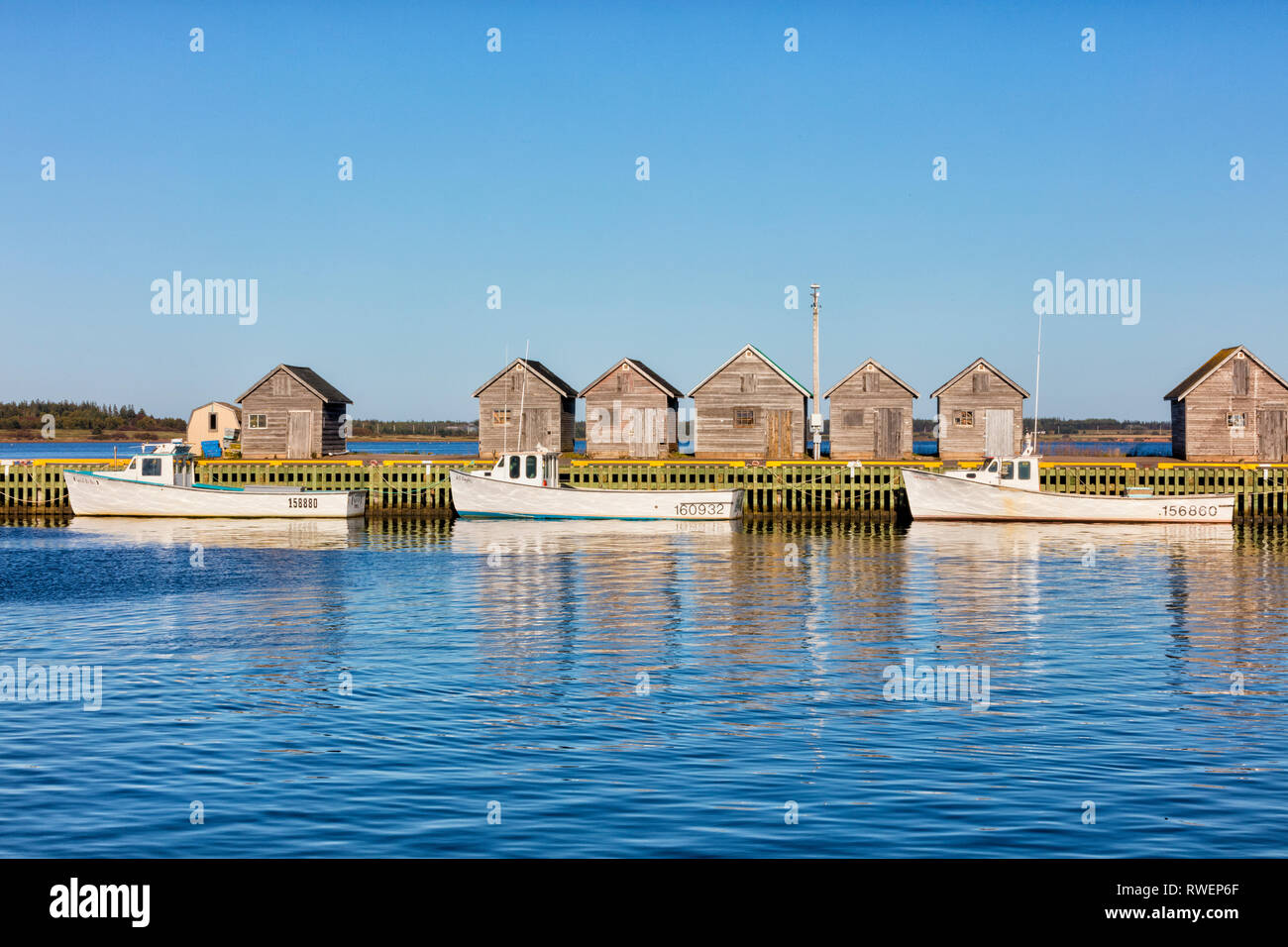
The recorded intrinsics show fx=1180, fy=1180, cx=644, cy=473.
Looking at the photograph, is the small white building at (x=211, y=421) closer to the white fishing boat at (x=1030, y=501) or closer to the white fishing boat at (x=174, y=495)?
the white fishing boat at (x=174, y=495)

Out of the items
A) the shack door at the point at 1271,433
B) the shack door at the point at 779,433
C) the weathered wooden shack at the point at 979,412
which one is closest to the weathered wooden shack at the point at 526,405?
the shack door at the point at 779,433

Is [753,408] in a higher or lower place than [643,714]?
higher

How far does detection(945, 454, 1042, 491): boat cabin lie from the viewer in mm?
53394

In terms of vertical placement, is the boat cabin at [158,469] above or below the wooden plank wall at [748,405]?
below

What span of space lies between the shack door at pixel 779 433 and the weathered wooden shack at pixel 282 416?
84.6ft

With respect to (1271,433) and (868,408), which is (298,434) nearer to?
(868,408)

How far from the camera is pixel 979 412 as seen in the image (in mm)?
66250

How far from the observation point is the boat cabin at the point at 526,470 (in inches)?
2124

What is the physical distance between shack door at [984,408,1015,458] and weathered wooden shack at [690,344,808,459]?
10.2m

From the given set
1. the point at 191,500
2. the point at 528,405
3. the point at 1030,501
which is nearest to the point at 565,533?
the point at 191,500

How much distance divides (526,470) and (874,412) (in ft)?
72.8

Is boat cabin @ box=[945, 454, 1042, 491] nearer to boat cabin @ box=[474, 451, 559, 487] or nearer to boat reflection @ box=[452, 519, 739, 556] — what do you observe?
boat reflection @ box=[452, 519, 739, 556]

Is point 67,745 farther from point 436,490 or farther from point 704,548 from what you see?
point 436,490
